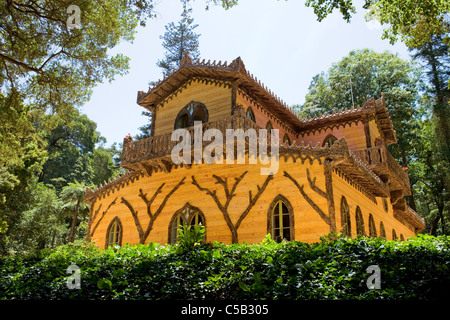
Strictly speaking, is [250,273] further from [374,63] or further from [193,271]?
[374,63]

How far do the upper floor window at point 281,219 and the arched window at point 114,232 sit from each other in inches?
308

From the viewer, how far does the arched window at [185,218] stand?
51.4ft

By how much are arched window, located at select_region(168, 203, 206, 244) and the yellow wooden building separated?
0.15 feet

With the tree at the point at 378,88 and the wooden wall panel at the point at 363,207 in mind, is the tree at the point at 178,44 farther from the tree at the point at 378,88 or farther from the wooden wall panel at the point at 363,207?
the wooden wall panel at the point at 363,207

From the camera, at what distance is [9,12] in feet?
43.3

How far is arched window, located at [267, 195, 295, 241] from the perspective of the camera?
13.5 meters

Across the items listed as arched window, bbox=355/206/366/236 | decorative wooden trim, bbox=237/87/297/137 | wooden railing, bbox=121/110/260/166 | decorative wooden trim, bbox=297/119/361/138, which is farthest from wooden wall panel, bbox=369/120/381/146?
wooden railing, bbox=121/110/260/166

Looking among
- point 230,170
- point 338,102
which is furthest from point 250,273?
point 338,102

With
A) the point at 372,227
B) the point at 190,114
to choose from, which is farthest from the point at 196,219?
the point at 372,227

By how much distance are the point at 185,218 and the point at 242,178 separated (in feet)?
10.2

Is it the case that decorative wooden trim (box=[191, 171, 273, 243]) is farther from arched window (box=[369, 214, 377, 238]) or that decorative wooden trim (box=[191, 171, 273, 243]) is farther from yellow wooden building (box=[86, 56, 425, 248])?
arched window (box=[369, 214, 377, 238])

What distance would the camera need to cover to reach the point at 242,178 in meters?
15.0

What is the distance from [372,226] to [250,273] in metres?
13.0

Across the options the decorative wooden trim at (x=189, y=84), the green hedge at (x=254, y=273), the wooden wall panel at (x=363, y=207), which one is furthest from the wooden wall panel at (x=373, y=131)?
the green hedge at (x=254, y=273)
